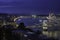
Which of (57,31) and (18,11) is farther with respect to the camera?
(18,11)

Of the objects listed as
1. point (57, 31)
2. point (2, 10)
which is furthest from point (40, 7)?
point (2, 10)

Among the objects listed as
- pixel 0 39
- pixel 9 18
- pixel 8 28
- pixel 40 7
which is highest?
pixel 40 7

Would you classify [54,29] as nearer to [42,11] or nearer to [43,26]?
[43,26]

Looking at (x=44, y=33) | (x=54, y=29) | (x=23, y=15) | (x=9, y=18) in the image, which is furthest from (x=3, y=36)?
(x=54, y=29)

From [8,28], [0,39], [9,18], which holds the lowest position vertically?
[0,39]

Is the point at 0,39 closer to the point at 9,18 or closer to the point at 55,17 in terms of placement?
the point at 9,18

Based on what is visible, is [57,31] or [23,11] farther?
[23,11]

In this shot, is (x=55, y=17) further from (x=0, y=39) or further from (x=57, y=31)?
(x=0, y=39)

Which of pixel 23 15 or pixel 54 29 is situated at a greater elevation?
pixel 23 15
